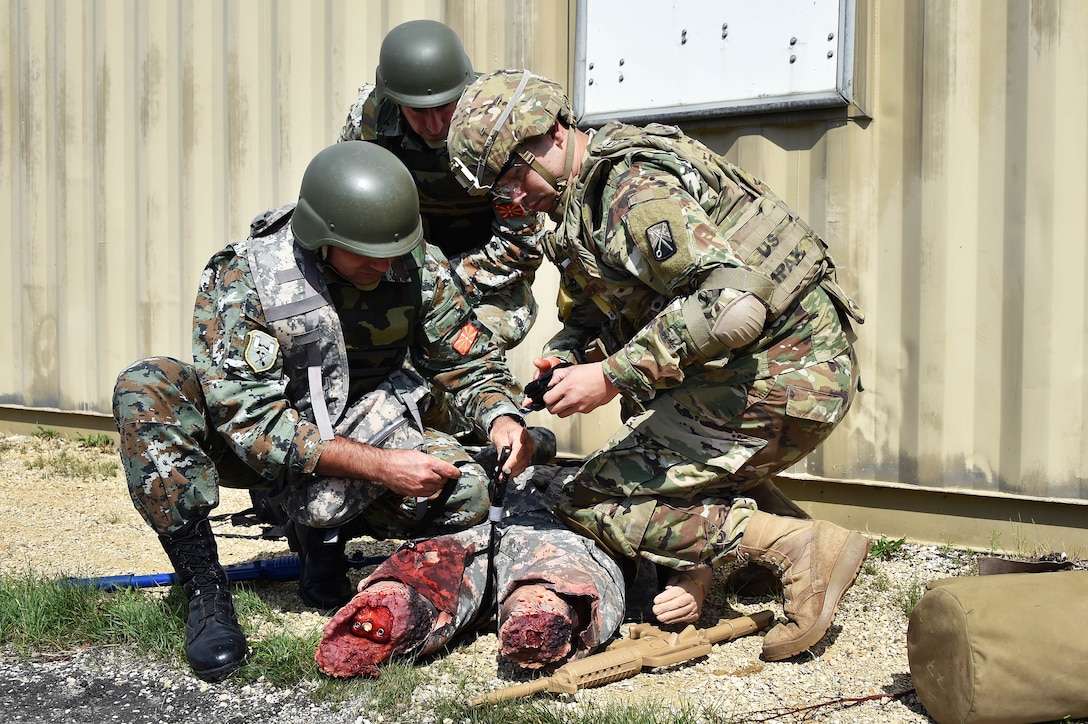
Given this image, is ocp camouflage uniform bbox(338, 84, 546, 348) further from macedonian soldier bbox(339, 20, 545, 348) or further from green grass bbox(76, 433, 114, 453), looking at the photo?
green grass bbox(76, 433, 114, 453)

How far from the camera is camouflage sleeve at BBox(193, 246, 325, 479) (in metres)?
3.19

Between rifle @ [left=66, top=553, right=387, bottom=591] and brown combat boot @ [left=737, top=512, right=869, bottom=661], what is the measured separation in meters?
1.51

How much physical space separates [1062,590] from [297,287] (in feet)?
7.51

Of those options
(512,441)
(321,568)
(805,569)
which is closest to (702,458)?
(805,569)

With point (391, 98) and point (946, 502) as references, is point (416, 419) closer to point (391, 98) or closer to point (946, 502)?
point (391, 98)

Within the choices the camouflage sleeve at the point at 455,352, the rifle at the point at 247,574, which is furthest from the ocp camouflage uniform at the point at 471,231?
the rifle at the point at 247,574

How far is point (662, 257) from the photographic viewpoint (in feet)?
9.67

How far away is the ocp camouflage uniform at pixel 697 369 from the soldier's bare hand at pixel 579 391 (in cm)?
4

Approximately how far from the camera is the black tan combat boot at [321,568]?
11.7 ft

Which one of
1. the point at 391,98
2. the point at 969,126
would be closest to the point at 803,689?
the point at 969,126


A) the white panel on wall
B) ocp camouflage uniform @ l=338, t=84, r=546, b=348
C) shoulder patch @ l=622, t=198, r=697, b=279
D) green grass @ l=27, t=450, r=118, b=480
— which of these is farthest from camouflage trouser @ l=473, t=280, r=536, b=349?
green grass @ l=27, t=450, r=118, b=480

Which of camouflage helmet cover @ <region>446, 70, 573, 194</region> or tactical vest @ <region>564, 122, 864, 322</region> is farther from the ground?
camouflage helmet cover @ <region>446, 70, 573, 194</region>

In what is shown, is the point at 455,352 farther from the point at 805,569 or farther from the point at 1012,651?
the point at 1012,651

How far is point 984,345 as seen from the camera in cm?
418
